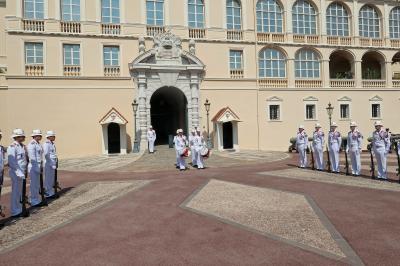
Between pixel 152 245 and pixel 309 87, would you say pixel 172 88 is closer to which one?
pixel 309 87

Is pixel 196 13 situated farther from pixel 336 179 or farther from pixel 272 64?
pixel 336 179

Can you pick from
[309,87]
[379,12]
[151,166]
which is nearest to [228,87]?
[309,87]

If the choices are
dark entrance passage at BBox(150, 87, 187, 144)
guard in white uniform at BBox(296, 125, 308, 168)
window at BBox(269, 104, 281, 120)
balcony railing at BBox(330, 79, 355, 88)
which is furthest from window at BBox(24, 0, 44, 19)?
balcony railing at BBox(330, 79, 355, 88)

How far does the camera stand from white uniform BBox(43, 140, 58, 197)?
36.4 feet

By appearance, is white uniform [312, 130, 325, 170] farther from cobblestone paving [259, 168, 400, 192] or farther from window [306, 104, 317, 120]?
window [306, 104, 317, 120]

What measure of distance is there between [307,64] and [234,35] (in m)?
7.51

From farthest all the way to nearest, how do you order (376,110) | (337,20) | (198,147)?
(376,110)
(337,20)
(198,147)

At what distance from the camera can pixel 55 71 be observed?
24.1m

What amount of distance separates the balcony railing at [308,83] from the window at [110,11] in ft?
53.5

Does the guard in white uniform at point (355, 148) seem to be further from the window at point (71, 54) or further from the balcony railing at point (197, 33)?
the window at point (71, 54)

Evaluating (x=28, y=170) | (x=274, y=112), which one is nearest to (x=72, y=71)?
(x=28, y=170)

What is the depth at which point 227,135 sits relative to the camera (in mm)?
27641

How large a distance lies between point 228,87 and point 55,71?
13399 millimetres

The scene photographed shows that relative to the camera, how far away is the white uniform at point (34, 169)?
9852 mm
